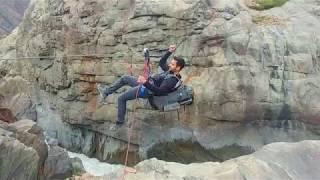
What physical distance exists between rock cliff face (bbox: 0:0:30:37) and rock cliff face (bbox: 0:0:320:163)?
116ft

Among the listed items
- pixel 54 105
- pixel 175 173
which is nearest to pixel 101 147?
pixel 54 105

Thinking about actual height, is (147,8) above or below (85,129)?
above

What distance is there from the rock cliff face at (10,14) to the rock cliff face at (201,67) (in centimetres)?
3531

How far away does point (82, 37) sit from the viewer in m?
20.1

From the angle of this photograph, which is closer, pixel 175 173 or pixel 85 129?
pixel 175 173

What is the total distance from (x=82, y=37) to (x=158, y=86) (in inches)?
346

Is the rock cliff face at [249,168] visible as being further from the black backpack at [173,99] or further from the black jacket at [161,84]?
the black backpack at [173,99]

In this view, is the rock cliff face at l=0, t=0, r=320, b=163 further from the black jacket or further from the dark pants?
the dark pants

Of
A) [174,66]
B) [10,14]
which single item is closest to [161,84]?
[174,66]

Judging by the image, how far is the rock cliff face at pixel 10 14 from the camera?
55.5 m

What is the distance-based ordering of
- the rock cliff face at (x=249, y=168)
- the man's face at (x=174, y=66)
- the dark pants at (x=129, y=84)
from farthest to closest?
the dark pants at (x=129, y=84) < the man's face at (x=174, y=66) < the rock cliff face at (x=249, y=168)

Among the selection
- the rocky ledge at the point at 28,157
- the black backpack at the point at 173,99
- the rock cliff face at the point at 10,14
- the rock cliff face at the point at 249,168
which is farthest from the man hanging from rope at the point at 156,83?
the rock cliff face at the point at 10,14

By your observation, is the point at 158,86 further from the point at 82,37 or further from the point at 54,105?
the point at 54,105

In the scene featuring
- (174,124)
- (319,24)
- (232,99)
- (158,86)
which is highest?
(319,24)
